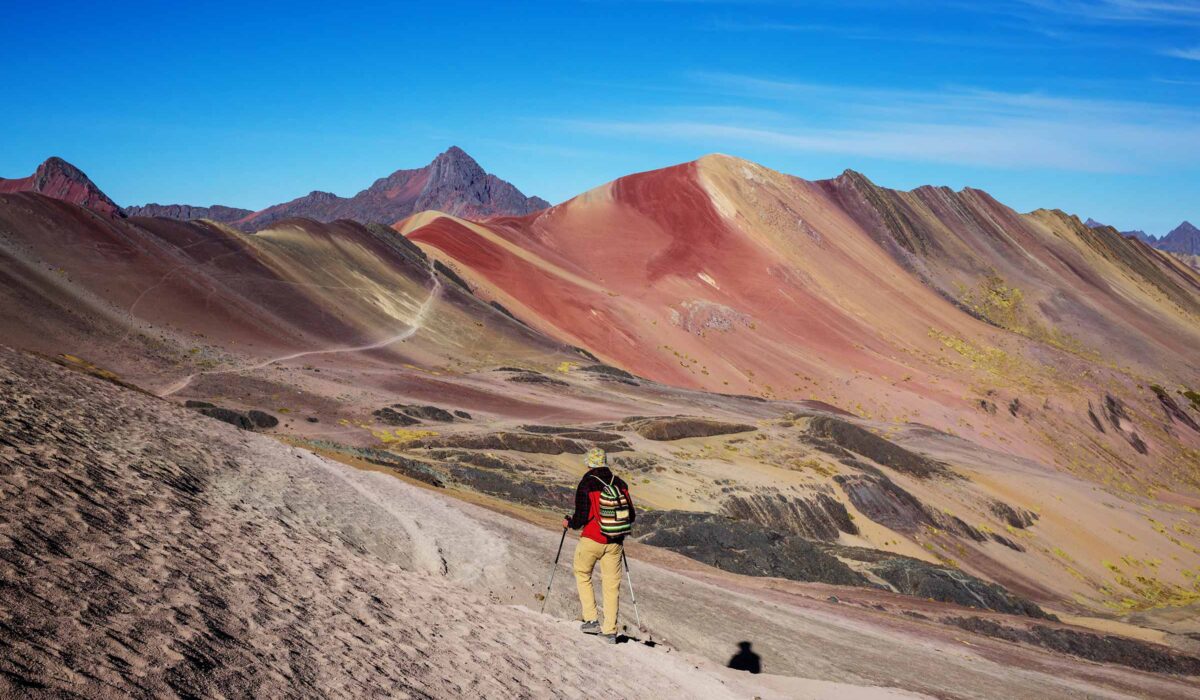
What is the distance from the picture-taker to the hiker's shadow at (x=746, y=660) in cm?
1255

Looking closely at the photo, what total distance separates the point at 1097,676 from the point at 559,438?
1946cm

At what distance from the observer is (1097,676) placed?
1789 cm

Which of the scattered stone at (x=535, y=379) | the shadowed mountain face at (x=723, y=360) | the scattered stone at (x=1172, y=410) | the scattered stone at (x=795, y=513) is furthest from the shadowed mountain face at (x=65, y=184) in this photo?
the scattered stone at (x=1172, y=410)

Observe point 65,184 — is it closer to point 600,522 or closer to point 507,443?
point 507,443

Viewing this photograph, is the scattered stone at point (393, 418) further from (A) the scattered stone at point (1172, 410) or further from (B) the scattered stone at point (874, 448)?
(A) the scattered stone at point (1172, 410)

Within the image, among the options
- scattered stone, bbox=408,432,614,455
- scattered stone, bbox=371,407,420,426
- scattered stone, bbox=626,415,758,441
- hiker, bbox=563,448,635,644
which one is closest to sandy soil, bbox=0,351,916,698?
hiker, bbox=563,448,635,644

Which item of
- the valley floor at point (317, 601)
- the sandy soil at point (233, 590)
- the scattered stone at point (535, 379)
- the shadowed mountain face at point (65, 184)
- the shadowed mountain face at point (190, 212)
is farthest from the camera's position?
the shadowed mountain face at point (190, 212)

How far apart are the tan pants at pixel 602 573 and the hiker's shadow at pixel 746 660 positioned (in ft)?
9.73

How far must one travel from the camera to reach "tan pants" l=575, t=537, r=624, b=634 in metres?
10.1

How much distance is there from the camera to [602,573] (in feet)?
33.8

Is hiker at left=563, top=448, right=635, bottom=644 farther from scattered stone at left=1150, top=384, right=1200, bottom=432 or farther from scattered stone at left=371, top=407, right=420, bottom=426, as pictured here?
scattered stone at left=1150, top=384, right=1200, bottom=432

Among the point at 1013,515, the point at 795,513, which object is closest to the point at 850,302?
the point at 1013,515

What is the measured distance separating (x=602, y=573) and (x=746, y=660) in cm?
382

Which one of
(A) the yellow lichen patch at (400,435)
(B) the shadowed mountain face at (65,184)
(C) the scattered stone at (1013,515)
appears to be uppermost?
(B) the shadowed mountain face at (65,184)
